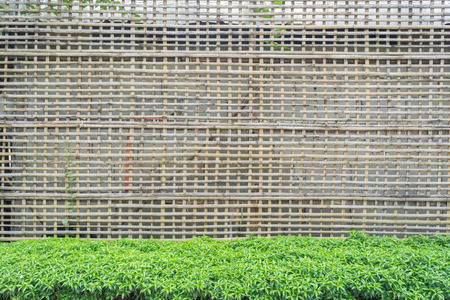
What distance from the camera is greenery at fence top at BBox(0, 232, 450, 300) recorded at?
2314 millimetres

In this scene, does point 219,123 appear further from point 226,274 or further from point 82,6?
point 82,6

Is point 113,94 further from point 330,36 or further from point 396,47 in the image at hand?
point 396,47

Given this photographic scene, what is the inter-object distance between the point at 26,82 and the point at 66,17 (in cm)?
121

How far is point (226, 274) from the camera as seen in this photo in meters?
2.45

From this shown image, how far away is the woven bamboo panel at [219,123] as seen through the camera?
3.90 m

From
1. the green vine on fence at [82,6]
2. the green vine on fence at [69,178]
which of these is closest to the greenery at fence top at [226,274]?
the green vine on fence at [69,178]

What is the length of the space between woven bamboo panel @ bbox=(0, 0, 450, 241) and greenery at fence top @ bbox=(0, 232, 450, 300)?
3.42 ft

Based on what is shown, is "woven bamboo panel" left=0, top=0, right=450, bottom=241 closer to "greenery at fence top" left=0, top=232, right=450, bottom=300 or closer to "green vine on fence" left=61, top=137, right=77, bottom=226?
"green vine on fence" left=61, top=137, right=77, bottom=226

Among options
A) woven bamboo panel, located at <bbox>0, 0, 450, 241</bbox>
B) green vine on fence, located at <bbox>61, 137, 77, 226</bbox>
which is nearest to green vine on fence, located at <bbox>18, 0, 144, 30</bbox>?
woven bamboo panel, located at <bbox>0, 0, 450, 241</bbox>

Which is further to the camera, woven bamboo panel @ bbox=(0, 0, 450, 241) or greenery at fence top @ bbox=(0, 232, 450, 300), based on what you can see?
woven bamboo panel @ bbox=(0, 0, 450, 241)

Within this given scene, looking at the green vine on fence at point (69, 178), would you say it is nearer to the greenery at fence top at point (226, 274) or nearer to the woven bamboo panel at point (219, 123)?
the woven bamboo panel at point (219, 123)

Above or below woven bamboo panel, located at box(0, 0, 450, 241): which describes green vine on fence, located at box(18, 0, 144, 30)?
above

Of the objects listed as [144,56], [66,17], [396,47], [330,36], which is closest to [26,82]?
[66,17]

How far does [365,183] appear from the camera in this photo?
390 cm
